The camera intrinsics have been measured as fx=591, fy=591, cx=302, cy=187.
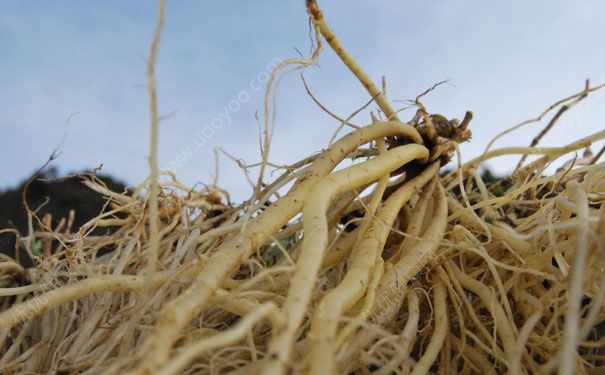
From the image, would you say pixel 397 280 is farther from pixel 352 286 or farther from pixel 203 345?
pixel 203 345

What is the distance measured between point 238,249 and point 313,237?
0.26 feet

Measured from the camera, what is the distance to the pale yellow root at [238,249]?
0.40 m

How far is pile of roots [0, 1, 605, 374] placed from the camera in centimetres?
48

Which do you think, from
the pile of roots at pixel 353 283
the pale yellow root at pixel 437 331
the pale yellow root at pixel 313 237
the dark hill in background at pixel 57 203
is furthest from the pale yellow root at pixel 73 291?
the dark hill in background at pixel 57 203

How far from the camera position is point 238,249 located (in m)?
0.56

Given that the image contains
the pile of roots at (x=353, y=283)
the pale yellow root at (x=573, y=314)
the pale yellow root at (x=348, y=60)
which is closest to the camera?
the pale yellow root at (x=573, y=314)

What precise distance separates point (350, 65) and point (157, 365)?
52 centimetres

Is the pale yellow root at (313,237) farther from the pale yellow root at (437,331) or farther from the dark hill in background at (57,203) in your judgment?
the dark hill in background at (57,203)

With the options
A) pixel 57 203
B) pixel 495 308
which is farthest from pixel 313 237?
pixel 57 203

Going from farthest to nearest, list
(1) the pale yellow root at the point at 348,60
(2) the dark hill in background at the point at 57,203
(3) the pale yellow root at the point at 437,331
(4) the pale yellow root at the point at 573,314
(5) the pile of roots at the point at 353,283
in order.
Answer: (2) the dark hill in background at the point at 57,203
(1) the pale yellow root at the point at 348,60
(3) the pale yellow root at the point at 437,331
(5) the pile of roots at the point at 353,283
(4) the pale yellow root at the point at 573,314

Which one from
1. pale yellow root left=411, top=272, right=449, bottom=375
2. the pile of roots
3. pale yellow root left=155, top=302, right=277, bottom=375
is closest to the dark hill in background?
the pile of roots

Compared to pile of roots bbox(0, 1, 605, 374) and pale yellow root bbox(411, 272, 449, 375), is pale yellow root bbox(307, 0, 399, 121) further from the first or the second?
pale yellow root bbox(411, 272, 449, 375)

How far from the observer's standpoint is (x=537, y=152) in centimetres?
89

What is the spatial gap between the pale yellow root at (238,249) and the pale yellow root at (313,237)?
41 mm
